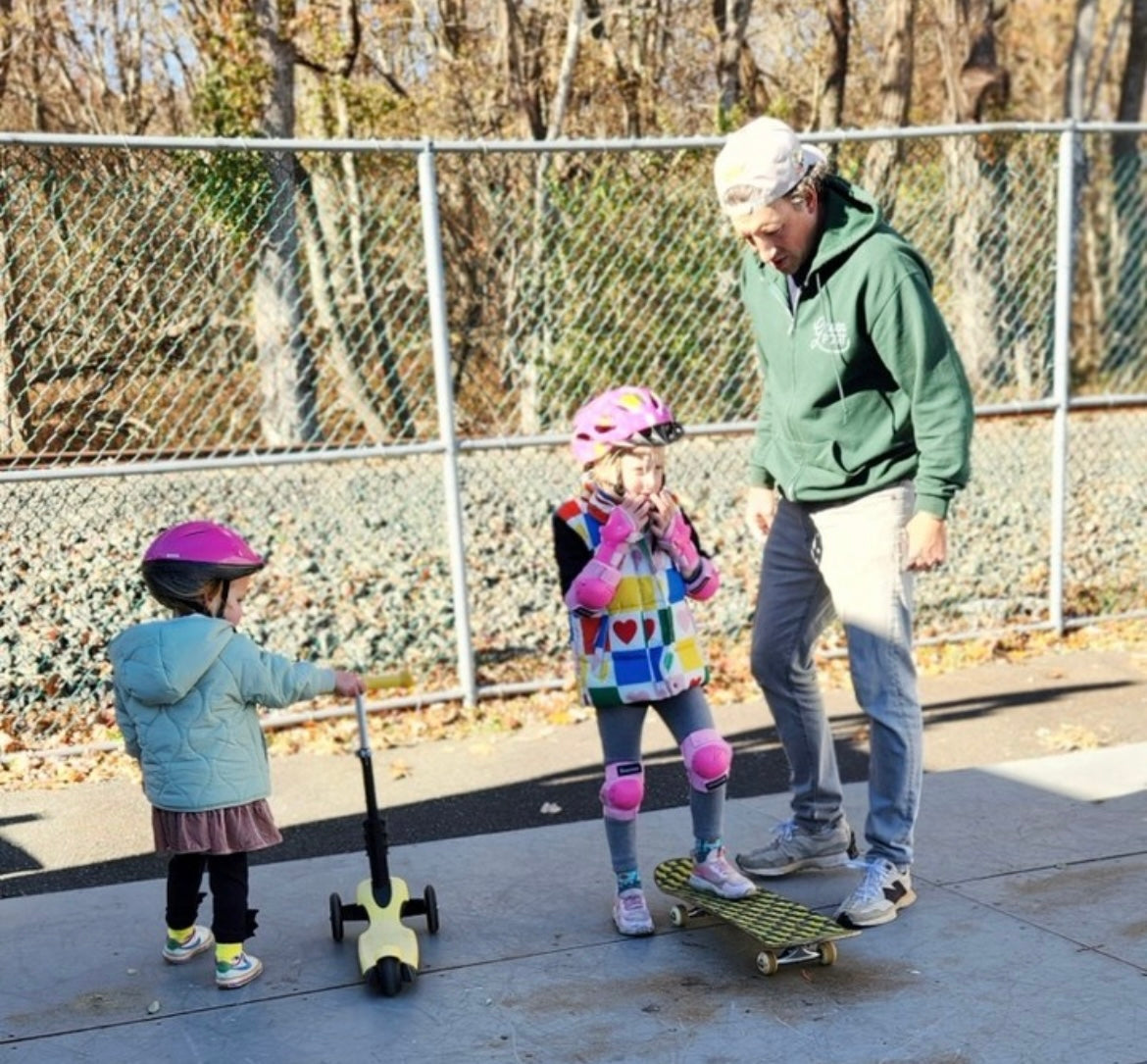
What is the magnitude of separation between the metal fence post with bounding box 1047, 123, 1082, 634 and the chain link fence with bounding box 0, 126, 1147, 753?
0.02 meters

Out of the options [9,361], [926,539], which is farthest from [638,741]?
[9,361]

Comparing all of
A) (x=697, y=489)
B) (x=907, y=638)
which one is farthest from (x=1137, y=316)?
(x=907, y=638)

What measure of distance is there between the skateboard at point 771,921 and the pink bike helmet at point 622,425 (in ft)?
4.17

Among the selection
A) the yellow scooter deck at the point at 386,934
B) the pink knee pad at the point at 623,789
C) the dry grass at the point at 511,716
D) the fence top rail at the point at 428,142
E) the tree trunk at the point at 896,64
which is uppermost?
the tree trunk at the point at 896,64

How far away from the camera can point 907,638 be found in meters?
4.27

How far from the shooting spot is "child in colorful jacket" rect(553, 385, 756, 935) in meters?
4.14

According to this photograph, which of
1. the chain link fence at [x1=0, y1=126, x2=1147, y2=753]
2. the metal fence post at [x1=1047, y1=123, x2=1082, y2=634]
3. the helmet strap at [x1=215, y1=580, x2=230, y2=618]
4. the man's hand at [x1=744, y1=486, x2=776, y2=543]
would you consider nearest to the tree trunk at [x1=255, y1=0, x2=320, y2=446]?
the chain link fence at [x1=0, y1=126, x2=1147, y2=753]

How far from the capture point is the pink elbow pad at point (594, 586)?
13.4ft

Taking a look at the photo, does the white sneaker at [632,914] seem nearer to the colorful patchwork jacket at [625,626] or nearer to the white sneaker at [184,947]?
the colorful patchwork jacket at [625,626]

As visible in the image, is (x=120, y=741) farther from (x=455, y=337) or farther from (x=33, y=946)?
(x=455, y=337)

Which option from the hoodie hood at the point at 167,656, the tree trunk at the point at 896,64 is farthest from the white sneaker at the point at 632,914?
the tree trunk at the point at 896,64

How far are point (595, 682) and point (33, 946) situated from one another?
5.94ft

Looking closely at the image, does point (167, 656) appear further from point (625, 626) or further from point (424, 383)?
point (424, 383)

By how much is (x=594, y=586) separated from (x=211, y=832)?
3.95 ft
